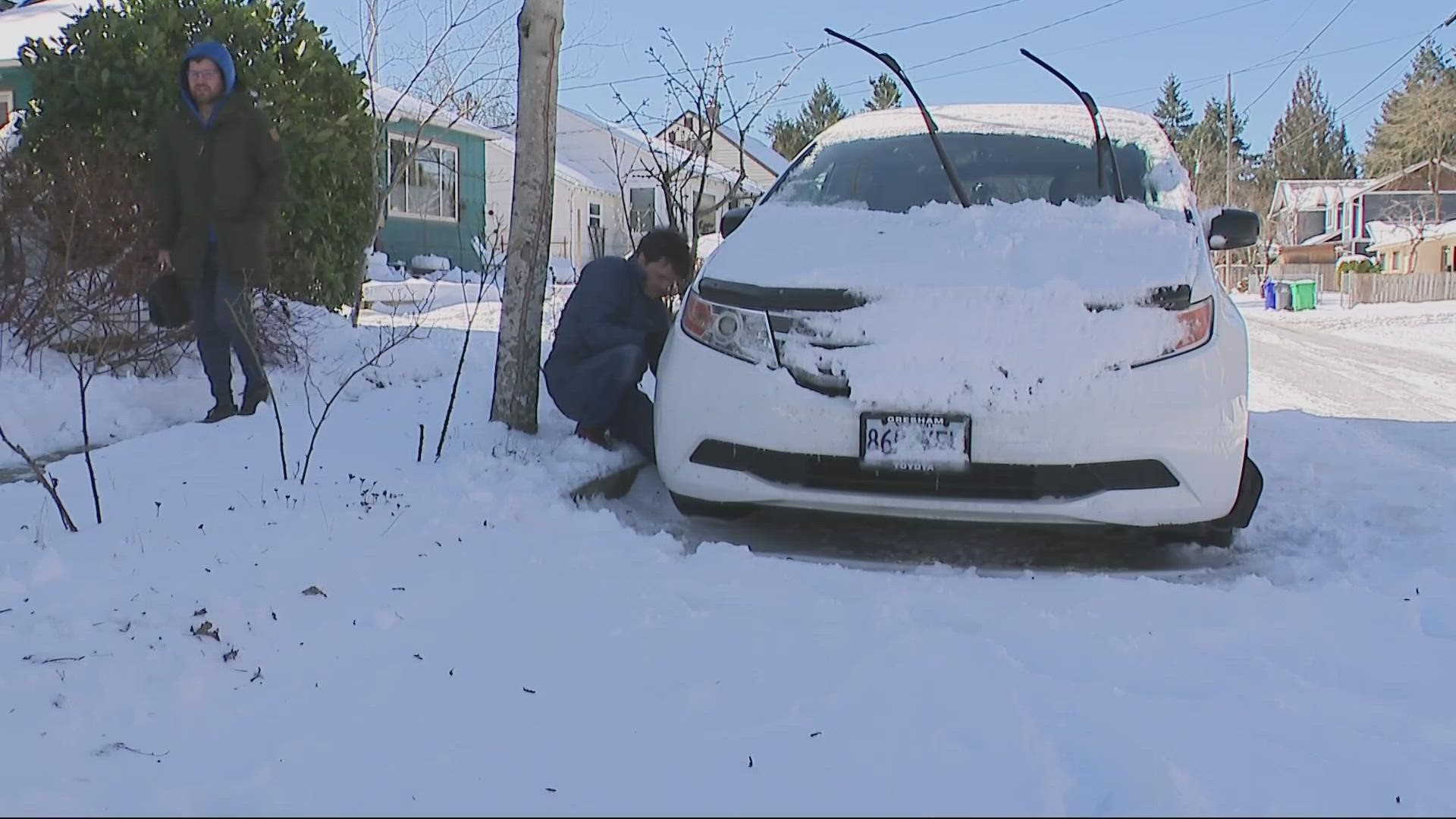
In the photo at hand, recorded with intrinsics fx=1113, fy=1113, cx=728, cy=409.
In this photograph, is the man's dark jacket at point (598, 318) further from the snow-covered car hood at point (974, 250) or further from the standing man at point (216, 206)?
the standing man at point (216, 206)

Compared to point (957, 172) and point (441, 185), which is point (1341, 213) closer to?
point (441, 185)

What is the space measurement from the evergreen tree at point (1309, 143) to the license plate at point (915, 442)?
288 ft

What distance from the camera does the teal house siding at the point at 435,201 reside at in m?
20.8

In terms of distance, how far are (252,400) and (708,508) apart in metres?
2.27

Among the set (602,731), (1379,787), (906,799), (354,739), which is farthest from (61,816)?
(1379,787)

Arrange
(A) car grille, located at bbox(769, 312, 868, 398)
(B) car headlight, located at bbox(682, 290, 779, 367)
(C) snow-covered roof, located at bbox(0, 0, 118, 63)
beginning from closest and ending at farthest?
(A) car grille, located at bbox(769, 312, 868, 398) → (B) car headlight, located at bbox(682, 290, 779, 367) → (C) snow-covered roof, located at bbox(0, 0, 118, 63)

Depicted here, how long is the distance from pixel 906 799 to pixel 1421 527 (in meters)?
2.82

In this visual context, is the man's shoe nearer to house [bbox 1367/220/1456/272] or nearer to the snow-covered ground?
the snow-covered ground

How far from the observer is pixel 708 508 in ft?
11.1

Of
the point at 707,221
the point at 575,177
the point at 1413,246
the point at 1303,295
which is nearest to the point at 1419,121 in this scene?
the point at 1413,246

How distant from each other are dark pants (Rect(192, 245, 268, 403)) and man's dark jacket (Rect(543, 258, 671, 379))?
1.29m

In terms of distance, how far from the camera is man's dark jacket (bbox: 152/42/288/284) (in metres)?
4.58

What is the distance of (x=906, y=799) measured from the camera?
166 cm

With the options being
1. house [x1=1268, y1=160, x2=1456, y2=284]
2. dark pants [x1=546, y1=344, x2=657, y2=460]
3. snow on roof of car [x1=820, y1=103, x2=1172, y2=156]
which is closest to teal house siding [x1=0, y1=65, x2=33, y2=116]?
dark pants [x1=546, y1=344, x2=657, y2=460]
